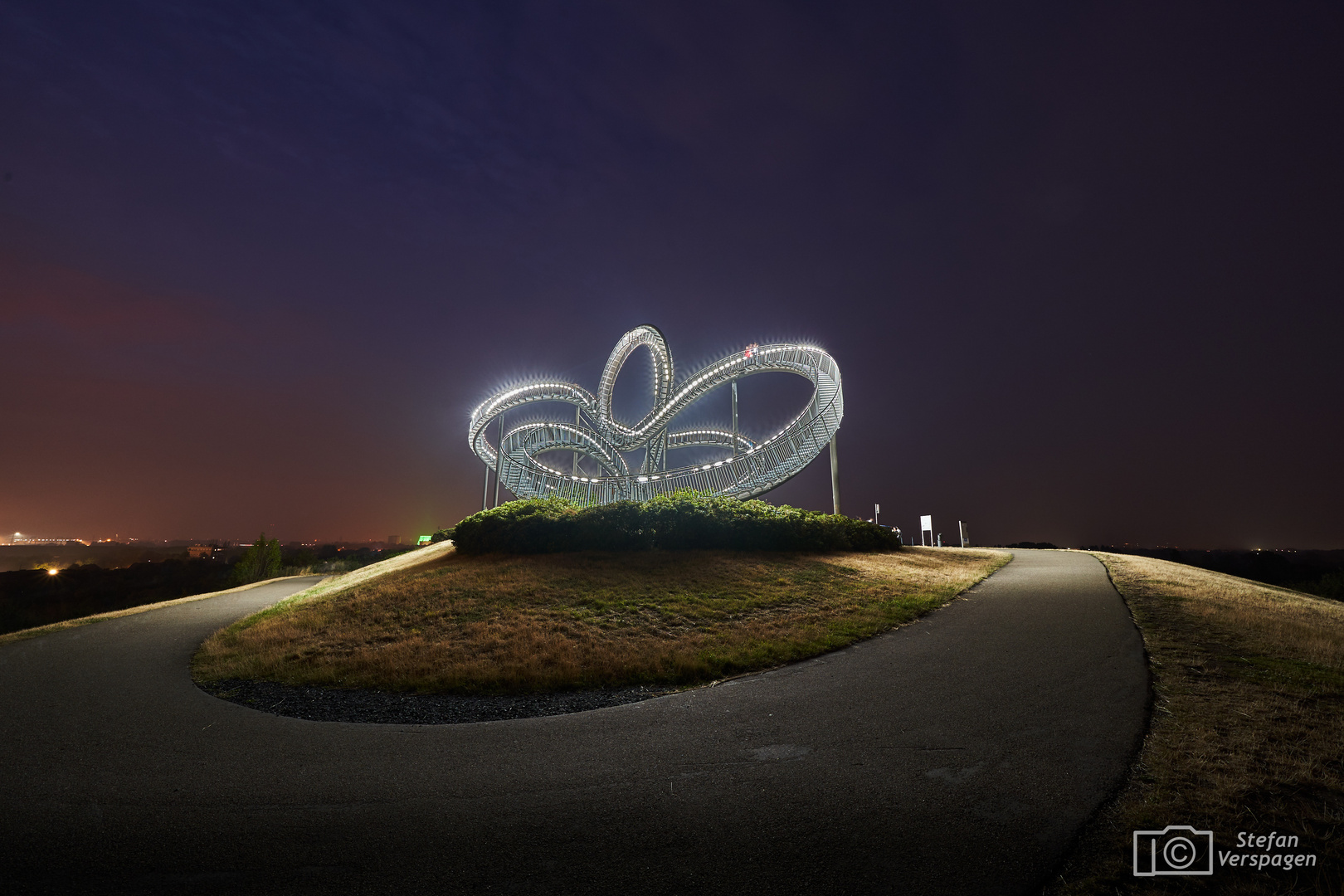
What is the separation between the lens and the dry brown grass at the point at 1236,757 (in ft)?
11.3

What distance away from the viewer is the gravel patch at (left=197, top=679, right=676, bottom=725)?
7066 millimetres

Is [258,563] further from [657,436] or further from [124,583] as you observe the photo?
[657,436]

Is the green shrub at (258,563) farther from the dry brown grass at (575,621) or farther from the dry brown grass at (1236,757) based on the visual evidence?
the dry brown grass at (1236,757)

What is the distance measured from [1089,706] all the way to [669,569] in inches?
395

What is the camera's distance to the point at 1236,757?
4.78 m

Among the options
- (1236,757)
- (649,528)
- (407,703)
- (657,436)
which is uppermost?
(657,436)

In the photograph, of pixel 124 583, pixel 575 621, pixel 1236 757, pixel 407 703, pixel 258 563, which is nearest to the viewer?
pixel 1236 757

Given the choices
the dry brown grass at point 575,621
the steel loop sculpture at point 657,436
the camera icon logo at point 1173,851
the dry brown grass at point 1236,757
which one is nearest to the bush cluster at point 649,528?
the dry brown grass at point 575,621

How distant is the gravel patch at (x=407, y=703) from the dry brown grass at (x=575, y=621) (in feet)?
0.97

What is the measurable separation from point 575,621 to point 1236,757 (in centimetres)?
914

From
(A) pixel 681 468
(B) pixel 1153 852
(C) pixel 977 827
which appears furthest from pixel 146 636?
(A) pixel 681 468

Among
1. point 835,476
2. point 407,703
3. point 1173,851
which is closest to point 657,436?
point 835,476

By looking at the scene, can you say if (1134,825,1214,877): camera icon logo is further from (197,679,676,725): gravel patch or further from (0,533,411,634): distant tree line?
(0,533,411,634): distant tree line

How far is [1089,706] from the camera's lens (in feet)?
20.5
